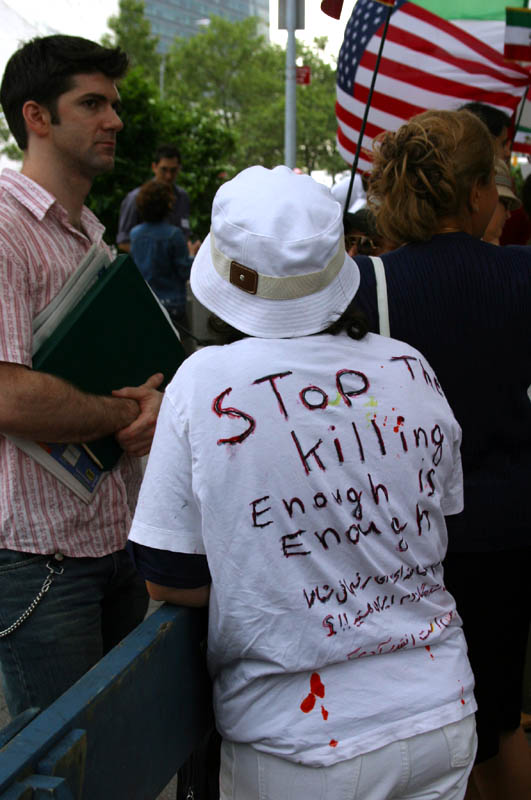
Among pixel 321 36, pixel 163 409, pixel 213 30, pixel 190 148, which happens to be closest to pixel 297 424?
pixel 163 409

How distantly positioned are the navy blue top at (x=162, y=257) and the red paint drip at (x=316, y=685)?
593 centimetres

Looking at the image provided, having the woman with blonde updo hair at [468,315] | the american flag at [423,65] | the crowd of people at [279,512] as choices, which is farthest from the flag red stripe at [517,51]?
the crowd of people at [279,512]

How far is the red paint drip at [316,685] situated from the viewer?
141 cm

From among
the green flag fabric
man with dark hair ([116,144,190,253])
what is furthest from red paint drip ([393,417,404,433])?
man with dark hair ([116,144,190,253])

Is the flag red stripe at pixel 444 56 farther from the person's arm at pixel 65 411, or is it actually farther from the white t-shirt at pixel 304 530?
the white t-shirt at pixel 304 530

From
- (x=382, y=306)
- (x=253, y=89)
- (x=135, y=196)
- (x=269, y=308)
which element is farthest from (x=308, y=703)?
(x=253, y=89)

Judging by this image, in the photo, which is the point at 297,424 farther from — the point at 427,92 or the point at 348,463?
the point at 427,92

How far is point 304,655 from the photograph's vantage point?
1.40 metres

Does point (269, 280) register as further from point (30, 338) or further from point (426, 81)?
point (426, 81)

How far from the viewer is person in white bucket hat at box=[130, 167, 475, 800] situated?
1384 mm

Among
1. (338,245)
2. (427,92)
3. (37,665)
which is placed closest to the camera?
(338,245)

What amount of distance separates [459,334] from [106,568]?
102 centimetres

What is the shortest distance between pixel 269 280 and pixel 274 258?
0.04 m

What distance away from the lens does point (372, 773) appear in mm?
1397
